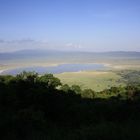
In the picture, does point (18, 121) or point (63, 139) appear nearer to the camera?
point (63, 139)

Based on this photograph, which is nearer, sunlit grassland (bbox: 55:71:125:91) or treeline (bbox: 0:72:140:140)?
treeline (bbox: 0:72:140:140)

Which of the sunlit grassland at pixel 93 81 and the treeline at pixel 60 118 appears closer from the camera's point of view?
the treeline at pixel 60 118

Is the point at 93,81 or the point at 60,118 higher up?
the point at 60,118

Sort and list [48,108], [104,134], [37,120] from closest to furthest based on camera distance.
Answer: [104,134]
[37,120]
[48,108]

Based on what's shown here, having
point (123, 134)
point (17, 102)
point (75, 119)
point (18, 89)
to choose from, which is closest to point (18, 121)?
point (123, 134)

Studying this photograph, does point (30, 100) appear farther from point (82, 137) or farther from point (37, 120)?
point (82, 137)

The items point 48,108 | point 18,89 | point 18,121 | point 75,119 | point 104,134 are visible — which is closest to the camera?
point 104,134

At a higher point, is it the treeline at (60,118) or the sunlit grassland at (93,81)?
the treeline at (60,118)

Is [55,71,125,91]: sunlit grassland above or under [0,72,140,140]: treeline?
under

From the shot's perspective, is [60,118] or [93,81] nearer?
[60,118]

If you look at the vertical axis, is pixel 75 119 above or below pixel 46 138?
below
